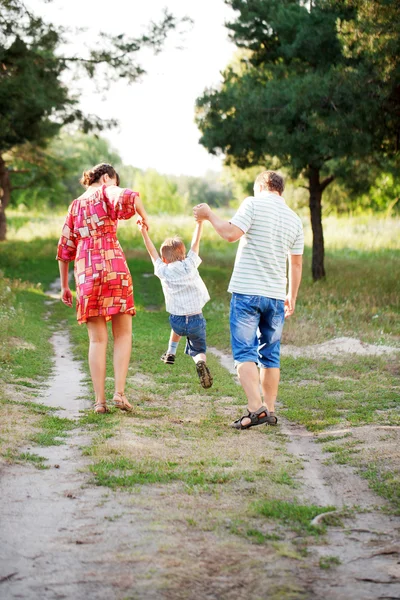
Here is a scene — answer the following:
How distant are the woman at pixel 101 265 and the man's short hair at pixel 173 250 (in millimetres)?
636

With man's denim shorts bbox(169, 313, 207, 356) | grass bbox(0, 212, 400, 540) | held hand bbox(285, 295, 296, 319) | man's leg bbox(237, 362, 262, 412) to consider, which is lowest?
grass bbox(0, 212, 400, 540)

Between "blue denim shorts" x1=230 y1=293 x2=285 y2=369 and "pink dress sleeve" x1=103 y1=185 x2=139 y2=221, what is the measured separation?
1.13m

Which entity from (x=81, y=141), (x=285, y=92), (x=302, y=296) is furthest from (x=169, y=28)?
(x=81, y=141)

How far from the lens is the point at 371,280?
22438 mm

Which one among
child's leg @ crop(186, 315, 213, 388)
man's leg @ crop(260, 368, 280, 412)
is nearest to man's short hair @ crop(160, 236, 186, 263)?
child's leg @ crop(186, 315, 213, 388)

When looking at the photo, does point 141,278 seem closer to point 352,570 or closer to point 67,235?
point 67,235

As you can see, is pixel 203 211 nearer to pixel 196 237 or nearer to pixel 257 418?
pixel 196 237

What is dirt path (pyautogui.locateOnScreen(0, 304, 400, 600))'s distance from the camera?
348 centimetres

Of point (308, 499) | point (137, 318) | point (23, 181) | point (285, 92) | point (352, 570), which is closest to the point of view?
point (352, 570)

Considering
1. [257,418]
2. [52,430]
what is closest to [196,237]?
[257,418]

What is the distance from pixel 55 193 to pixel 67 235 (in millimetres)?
42666

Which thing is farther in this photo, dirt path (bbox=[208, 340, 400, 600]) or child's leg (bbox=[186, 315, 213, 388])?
child's leg (bbox=[186, 315, 213, 388])

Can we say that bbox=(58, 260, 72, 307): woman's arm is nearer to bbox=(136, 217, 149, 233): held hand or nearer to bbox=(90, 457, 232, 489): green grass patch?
bbox=(136, 217, 149, 233): held hand

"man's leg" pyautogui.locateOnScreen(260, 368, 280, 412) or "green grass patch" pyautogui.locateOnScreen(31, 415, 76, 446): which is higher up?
"man's leg" pyautogui.locateOnScreen(260, 368, 280, 412)
